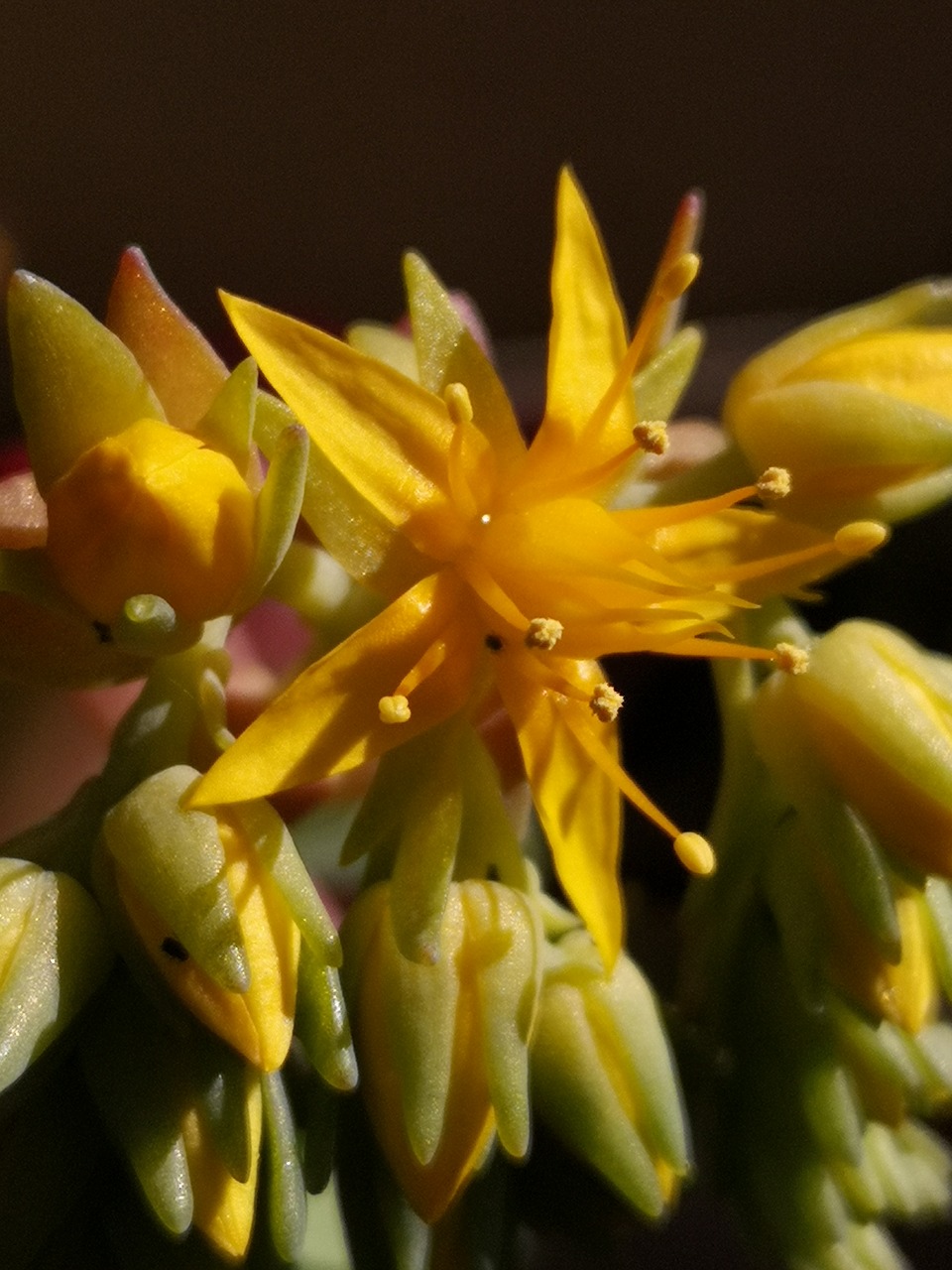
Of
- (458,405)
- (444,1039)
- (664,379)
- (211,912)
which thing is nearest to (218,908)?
(211,912)

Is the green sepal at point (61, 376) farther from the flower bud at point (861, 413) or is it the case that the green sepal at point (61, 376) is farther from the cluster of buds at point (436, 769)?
the flower bud at point (861, 413)

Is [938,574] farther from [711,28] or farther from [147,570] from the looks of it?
[147,570]

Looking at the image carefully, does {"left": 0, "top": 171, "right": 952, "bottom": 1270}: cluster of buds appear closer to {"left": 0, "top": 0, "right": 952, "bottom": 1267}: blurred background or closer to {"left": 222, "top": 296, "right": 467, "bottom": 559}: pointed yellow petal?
{"left": 222, "top": 296, "right": 467, "bottom": 559}: pointed yellow petal

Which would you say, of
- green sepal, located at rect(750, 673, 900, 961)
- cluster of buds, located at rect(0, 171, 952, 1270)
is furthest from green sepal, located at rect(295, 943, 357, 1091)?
green sepal, located at rect(750, 673, 900, 961)

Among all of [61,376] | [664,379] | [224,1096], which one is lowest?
[224,1096]

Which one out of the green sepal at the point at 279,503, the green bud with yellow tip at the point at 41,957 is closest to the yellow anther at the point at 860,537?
the green sepal at the point at 279,503

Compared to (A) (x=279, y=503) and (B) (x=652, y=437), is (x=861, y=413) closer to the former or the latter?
(B) (x=652, y=437)

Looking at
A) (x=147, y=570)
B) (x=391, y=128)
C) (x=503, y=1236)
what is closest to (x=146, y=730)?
(x=147, y=570)
